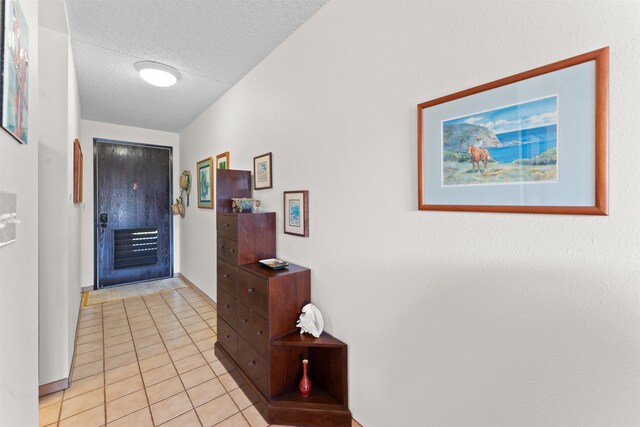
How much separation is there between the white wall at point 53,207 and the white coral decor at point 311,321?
1.65m

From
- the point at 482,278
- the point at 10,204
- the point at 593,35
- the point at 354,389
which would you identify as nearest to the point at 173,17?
the point at 10,204

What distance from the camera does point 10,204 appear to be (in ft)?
2.49

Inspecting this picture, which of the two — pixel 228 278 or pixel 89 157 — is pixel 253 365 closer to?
pixel 228 278

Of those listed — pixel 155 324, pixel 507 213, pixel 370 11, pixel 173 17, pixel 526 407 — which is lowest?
pixel 155 324

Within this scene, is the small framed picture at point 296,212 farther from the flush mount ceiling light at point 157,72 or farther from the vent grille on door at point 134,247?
the vent grille on door at point 134,247

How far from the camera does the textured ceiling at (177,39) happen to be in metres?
1.68

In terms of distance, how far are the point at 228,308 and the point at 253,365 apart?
0.53 m

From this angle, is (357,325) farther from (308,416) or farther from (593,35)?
(593,35)

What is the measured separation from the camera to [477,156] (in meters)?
1.00

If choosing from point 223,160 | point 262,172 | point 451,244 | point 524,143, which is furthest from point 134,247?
point 524,143

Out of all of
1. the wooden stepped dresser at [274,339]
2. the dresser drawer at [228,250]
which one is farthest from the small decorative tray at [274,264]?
the dresser drawer at [228,250]

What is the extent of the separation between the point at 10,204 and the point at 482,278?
153 centimetres

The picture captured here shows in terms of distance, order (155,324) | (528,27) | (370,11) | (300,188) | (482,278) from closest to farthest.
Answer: (528,27) < (482,278) < (370,11) < (300,188) < (155,324)

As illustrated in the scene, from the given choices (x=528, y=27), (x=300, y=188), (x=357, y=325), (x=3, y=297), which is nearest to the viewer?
(x=3, y=297)
